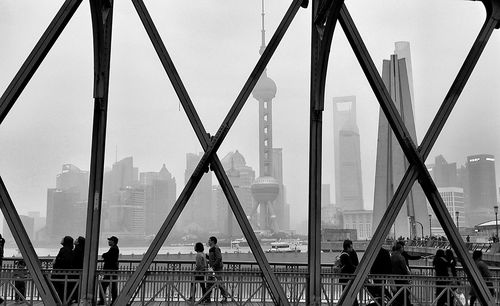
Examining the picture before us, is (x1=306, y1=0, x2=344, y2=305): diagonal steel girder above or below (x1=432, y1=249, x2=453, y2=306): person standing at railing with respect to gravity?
above

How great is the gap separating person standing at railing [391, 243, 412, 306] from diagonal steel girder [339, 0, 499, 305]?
1.26 meters

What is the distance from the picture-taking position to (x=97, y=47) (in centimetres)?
1035

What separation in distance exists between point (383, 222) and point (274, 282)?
2456 mm

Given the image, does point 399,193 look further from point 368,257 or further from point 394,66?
point 394,66

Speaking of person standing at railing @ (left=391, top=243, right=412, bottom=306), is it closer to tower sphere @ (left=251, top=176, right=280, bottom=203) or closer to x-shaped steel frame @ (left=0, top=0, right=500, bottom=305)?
x-shaped steel frame @ (left=0, top=0, right=500, bottom=305)

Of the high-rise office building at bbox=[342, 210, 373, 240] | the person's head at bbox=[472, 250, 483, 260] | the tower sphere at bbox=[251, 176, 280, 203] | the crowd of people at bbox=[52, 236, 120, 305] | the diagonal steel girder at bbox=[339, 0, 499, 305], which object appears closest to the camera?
the diagonal steel girder at bbox=[339, 0, 499, 305]

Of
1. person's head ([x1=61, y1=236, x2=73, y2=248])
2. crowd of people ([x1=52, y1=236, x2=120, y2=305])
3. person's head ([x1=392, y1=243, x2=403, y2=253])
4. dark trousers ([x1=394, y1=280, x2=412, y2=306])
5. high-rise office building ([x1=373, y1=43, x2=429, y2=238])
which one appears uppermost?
high-rise office building ([x1=373, y1=43, x2=429, y2=238])

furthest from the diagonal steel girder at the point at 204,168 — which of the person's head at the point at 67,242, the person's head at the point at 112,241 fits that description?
the person's head at the point at 67,242

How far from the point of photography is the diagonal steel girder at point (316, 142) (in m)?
A: 10.8

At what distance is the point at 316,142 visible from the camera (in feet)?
36.6

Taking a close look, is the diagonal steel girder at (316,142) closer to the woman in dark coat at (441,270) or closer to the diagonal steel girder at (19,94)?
the woman in dark coat at (441,270)

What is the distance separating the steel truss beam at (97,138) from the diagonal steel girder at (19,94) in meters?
0.54

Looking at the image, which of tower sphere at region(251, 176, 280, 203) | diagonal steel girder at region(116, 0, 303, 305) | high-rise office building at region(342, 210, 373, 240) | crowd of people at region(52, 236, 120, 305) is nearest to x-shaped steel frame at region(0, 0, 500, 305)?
diagonal steel girder at region(116, 0, 303, 305)

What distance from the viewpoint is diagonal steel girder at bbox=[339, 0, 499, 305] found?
34.9 feet
